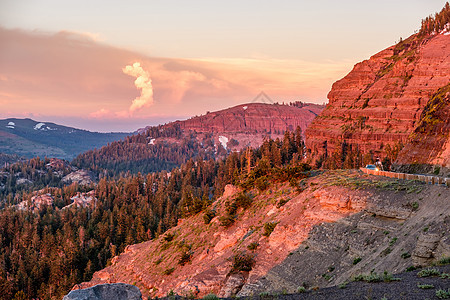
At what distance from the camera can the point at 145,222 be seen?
132m

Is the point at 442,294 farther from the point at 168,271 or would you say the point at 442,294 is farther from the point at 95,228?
the point at 95,228

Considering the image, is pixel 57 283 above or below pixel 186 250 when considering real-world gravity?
below

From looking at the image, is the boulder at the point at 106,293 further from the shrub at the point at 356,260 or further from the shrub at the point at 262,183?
the shrub at the point at 262,183

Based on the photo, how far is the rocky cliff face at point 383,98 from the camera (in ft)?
400

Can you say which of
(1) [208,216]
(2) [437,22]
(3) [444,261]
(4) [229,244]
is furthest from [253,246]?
(2) [437,22]

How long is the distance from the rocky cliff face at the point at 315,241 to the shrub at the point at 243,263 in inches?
8.0

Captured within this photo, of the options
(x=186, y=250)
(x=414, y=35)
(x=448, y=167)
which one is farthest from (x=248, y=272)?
(x=414, y=35)

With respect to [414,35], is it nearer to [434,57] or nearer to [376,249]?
A: [434,57]

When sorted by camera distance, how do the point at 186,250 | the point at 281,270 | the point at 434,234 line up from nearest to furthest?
the point at 434,234
the point at 281,270
the point at 186,250

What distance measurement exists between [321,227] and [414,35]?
180m

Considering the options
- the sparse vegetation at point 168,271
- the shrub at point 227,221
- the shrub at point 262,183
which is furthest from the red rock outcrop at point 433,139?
the sparse vegetation at point 168,271

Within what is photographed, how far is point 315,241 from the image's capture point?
39031 millimetres

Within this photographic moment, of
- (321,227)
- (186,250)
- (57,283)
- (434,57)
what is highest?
(434,57)

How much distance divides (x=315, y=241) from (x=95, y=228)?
11510cm
